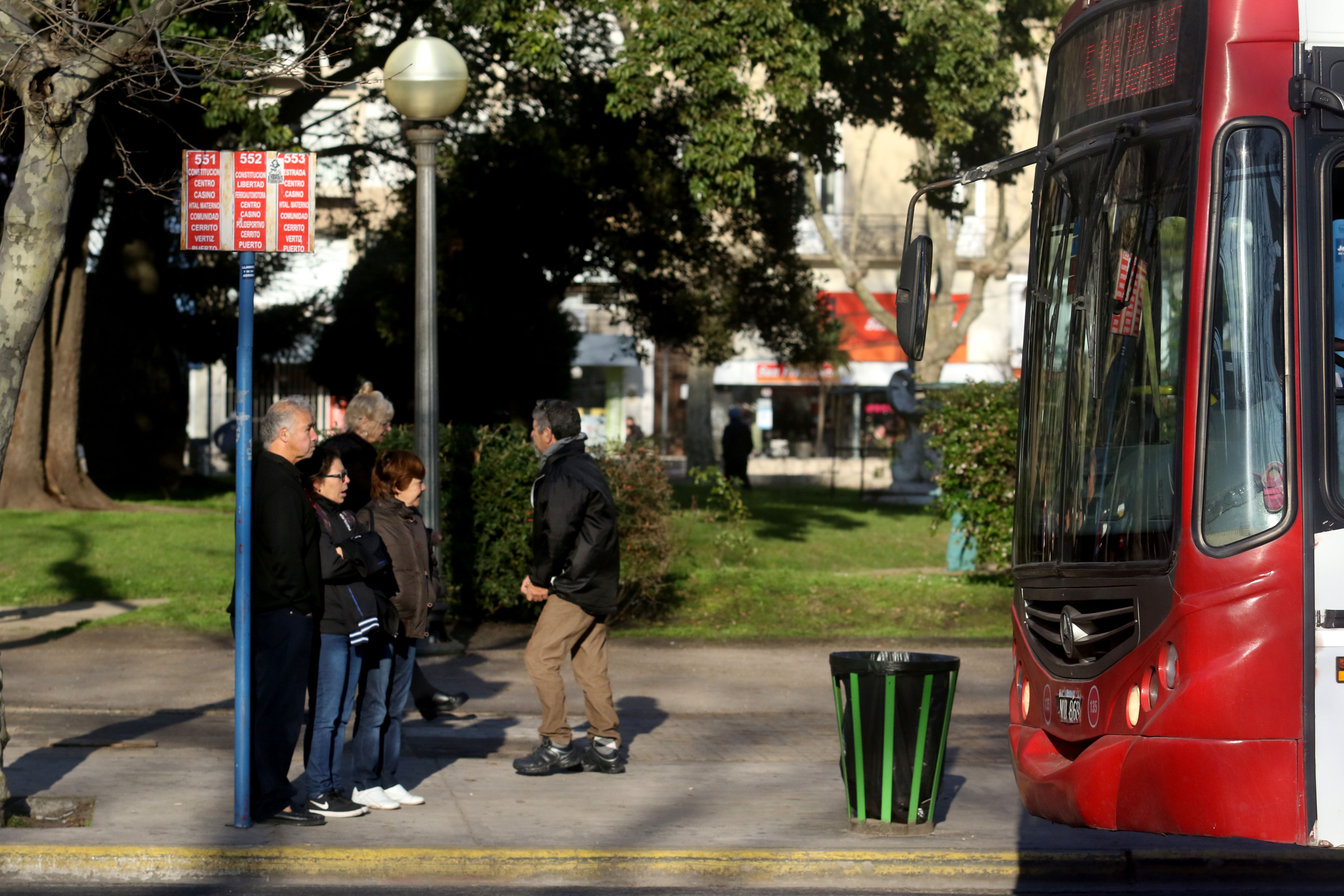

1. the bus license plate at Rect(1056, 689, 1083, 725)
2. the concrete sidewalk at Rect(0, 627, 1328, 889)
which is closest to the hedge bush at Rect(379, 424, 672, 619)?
the concrete sidewalk at Rect(0, 627, 1328, 889)

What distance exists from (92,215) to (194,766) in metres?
15.5

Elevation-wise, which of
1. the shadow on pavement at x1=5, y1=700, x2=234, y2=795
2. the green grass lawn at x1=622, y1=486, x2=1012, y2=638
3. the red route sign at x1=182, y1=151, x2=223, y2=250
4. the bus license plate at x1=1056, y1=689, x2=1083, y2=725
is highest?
the red route sign at x1=182, y1=151, x2=223, y2=250

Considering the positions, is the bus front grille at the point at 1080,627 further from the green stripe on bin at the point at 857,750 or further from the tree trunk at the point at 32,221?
the tree trunk at the point at 32,221

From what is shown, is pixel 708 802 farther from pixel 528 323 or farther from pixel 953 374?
pixel 953 374

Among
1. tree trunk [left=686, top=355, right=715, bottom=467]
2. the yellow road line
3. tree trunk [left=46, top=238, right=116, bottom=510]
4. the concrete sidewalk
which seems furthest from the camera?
tree trunk [left=686, top=355, right=715, bottom=467]

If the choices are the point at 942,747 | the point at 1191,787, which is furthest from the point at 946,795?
the point at 1191,787

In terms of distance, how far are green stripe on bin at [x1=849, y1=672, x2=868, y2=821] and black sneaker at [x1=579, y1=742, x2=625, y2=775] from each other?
1.53 metres

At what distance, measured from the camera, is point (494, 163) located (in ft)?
67.3

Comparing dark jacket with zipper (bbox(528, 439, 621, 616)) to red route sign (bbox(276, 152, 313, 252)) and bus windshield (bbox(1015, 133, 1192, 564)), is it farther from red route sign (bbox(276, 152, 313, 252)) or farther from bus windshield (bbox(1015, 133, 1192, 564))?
bus windshield (bbox(1015, 133, 1192, 564))

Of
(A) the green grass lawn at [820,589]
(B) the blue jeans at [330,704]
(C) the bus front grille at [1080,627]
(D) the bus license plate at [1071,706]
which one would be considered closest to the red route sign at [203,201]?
(B) the blue jeans at [330,704]

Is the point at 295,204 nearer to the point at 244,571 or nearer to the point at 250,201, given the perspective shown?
the point at 250,201

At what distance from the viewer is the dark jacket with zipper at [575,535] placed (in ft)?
25.0

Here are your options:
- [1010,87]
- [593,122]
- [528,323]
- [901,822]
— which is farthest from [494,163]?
[901,822]

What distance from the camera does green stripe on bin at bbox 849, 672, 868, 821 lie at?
673 centimetres
